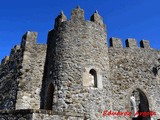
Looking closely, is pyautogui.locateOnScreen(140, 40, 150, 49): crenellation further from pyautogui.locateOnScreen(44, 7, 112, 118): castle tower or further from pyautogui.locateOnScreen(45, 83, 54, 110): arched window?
pyautogui.locateOnScreen(45, 83, 54, 110): arched window

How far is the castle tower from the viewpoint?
9102 mm

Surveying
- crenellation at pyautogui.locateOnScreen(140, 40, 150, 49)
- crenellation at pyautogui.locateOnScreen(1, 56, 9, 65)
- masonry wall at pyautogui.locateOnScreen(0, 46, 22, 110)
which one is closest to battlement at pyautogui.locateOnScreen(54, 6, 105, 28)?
masonry wall at pyautogui.locateOnScreen(0, 46, 22, 110)

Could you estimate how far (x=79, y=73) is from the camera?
9500 mm

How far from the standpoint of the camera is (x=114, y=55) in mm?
11773

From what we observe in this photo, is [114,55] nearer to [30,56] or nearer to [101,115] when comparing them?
[101,115]

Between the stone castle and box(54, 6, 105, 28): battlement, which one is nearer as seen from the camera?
the stone castle

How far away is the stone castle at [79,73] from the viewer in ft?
30.4

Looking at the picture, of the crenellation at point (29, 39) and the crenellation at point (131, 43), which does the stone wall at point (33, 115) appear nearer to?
the crenellation at point (29, 39)

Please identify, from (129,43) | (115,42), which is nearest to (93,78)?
(115,42)

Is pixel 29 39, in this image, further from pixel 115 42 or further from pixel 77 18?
pixel 115 42

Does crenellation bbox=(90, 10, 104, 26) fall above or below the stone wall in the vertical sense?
above

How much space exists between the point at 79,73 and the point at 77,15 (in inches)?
131

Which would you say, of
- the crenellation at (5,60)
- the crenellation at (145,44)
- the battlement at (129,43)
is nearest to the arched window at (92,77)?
→ the battlement at (129,43)

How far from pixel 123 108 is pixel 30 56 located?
565 centimetres
